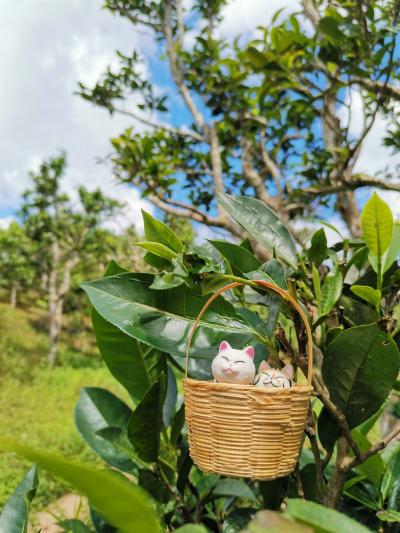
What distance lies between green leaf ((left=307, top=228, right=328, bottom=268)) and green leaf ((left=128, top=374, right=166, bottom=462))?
29 cm

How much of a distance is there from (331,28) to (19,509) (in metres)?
1.40

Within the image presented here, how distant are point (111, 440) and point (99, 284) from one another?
15.7 inches

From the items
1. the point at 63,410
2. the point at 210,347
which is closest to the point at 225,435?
the point at 210,347

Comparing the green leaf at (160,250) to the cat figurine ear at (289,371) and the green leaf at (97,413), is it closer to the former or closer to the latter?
the cat figurine ear at (289,371)

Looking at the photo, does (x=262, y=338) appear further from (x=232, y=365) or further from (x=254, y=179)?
(x=254, y=179)

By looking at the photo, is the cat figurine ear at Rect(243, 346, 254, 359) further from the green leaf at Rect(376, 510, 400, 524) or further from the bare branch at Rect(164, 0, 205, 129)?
the bare branch at Rect(164, 0, 205, 129)

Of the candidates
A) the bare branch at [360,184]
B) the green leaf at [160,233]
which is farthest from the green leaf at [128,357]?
the bare branch at [360,184]

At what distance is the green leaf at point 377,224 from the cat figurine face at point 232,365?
21 centimetres

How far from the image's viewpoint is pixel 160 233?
63 centimetres

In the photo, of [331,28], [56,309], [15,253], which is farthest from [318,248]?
[15,253]

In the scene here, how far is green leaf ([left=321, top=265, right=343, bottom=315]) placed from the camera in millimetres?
655

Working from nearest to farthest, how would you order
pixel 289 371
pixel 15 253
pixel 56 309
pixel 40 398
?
pixel 289 371, pixel 40 398, pixel 56 309, pixel 15 253

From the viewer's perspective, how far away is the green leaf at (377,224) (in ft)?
1.99

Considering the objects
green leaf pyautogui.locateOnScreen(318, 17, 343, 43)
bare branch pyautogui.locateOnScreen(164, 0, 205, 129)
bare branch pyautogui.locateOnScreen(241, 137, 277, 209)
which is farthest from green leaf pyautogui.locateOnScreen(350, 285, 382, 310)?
bare branch pyautogui.locateOnScreen(164, 0, 205, 129)
